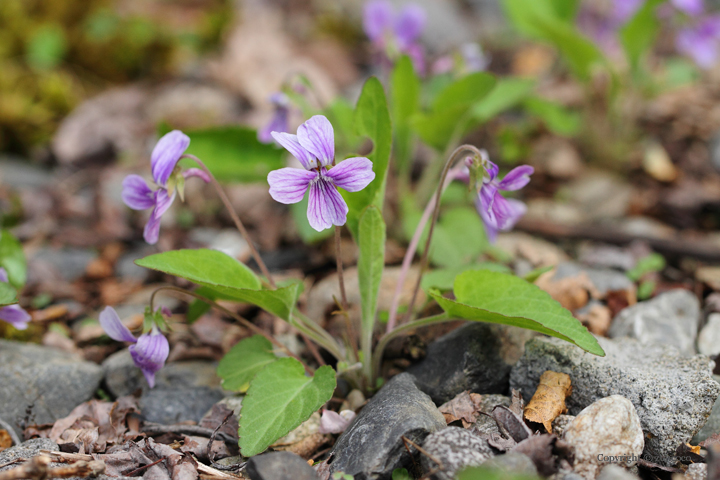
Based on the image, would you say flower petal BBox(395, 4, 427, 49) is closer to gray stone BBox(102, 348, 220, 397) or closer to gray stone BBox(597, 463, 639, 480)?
gray stone BBox(102, 348, 220, 397)

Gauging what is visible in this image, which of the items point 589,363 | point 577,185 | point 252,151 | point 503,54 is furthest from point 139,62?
point 589,363

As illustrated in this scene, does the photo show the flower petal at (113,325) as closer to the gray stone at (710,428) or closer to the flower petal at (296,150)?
the flower petal at (296,150)

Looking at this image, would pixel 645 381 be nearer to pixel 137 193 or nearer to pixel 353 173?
pixel 353 173

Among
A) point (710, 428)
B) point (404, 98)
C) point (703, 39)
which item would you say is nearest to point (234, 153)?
point (404, 98)

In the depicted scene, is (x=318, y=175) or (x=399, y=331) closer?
(x=318, y=175)

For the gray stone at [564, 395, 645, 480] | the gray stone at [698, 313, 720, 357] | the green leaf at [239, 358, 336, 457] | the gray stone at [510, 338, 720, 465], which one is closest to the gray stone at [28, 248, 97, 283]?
the green leaf at [239, 358, 336, 457]
